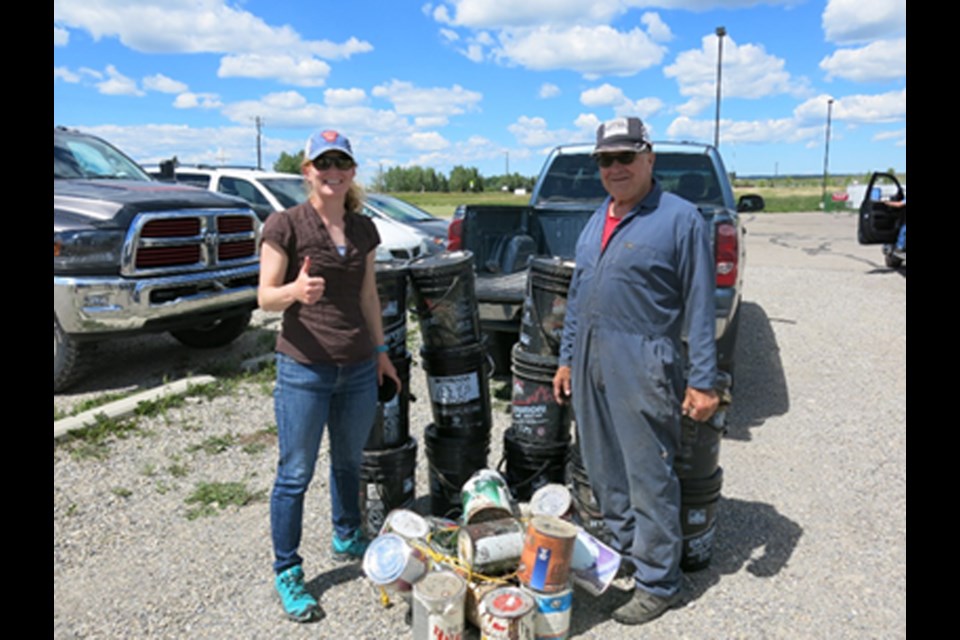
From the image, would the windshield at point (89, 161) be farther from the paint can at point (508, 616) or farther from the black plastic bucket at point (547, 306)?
the paint can at point (508, 616)

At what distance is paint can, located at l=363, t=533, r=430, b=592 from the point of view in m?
3.03

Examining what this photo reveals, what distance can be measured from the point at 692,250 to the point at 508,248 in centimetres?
345

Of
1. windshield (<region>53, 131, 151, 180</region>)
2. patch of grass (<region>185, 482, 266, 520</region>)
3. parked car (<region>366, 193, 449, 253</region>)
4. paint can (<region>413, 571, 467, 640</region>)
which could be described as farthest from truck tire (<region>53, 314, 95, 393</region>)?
parked car (<region>366, 193, 449, 253</region>)

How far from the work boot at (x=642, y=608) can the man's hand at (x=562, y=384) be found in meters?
0.98

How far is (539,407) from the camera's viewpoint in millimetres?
4152

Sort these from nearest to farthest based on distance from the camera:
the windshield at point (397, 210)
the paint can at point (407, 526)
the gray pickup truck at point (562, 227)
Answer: the paint can at point (407, 526) → the gray pickup truck at point (562, 227) → the windshield at point (397, 210)

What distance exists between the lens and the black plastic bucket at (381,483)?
3848 millimetres

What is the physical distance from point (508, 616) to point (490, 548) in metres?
0.38

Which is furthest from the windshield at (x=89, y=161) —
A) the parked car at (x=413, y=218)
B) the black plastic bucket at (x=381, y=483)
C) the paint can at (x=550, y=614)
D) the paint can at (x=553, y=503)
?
the paint can at (x=550, y=614)

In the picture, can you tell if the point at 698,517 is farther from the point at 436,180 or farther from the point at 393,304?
the point at 436,180
